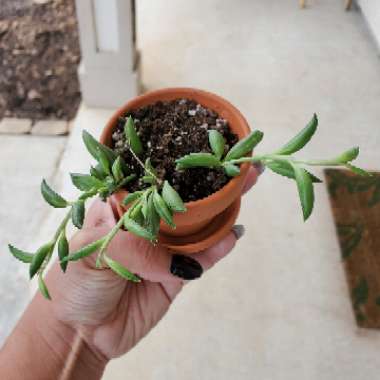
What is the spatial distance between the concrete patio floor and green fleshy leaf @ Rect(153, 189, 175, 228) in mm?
951

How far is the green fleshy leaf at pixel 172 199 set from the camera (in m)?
0.74

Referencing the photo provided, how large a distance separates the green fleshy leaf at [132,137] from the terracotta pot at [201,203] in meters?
0.07

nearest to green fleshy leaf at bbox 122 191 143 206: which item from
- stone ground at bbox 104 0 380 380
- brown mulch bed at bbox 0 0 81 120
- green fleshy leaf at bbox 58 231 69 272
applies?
green fleshy leaf at bbox 58 231 69 272

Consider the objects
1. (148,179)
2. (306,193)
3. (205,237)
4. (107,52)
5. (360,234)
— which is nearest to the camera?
(306,193)

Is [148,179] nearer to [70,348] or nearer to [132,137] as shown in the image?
[132,137]

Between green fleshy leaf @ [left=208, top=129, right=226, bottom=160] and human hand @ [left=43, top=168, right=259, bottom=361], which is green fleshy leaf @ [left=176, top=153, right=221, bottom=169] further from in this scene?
human hand @ [left=43, top=168, right=259, bottom=361]

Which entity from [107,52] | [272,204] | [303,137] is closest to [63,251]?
[303,137]

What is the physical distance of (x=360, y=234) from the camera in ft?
6.03

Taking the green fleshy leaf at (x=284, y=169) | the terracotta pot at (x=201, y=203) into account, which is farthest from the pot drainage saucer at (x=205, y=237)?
the green fleshy leaf at (x=284, y=169)

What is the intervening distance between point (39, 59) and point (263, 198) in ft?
4.15

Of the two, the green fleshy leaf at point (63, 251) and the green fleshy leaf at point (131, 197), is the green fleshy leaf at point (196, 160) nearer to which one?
the green fleshy leaf at point (131, 197)

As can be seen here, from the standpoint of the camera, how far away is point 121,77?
212 centimetres

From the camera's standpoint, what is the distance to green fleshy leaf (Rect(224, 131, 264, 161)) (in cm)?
79

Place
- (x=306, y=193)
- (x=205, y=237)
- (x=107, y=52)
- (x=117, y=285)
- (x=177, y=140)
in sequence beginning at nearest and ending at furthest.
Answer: (x=306, y=193), (x=177, y=140), (x=205, y=237), (x=117, y=285), (x=107, y=52)
